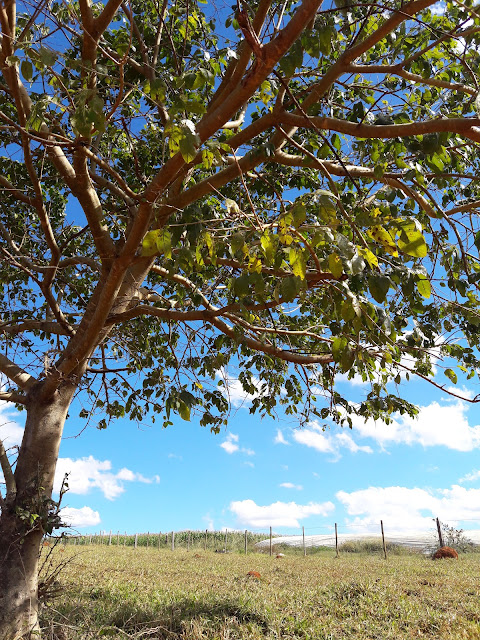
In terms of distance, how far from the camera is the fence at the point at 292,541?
16703 millimetres

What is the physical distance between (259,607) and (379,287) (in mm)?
5085

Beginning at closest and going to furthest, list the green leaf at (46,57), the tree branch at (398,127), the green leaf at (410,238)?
1. the green leaf at (410,238)
2. the green leaf at (46,57)
3. the tree branch at (398,127)

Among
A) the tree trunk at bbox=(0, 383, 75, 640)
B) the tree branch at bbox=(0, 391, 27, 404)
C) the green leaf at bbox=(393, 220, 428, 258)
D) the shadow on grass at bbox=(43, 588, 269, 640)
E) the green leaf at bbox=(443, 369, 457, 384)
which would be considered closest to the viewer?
the green leaf at bbox=(393, 220, 428, 258)

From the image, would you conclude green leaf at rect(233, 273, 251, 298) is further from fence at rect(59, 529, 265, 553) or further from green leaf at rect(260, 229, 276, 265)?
fence at rect(59, 529, 265, 553)

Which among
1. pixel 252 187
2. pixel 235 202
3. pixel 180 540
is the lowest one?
pixel 180 540

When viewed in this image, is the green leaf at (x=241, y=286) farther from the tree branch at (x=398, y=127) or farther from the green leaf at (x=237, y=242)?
the tree branch at (x=398, y=127)

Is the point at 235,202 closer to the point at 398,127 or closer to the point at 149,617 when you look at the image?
the point at 398,127

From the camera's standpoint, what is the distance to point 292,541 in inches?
890

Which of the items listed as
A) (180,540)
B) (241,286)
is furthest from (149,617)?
(180,540)

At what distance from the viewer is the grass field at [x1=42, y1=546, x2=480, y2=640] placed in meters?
4.71

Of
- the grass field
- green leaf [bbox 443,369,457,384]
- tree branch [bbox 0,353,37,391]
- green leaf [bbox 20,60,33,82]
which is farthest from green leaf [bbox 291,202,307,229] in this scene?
the grass field

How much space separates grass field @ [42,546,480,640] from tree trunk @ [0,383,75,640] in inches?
12.8

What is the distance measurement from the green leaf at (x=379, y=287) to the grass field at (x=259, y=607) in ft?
12.3

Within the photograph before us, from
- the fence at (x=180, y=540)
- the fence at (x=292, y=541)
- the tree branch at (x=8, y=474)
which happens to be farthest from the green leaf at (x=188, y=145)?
the fence at (x=180, y=540)
